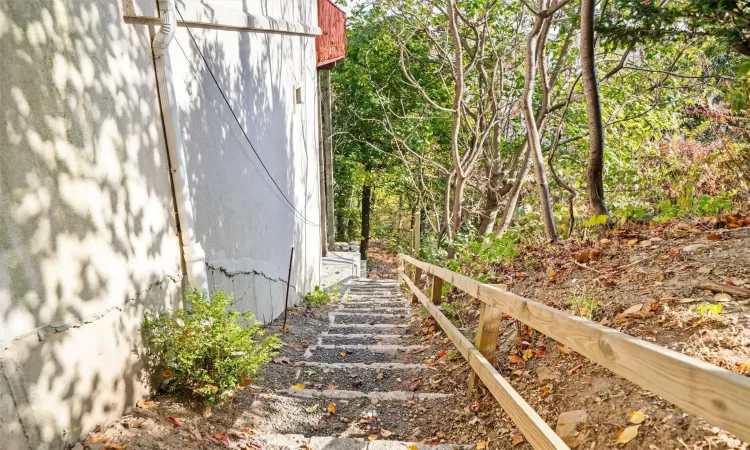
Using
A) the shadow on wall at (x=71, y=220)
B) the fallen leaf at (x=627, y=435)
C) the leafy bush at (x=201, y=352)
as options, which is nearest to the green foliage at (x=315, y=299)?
the leafy bush at (x=201, y=352)

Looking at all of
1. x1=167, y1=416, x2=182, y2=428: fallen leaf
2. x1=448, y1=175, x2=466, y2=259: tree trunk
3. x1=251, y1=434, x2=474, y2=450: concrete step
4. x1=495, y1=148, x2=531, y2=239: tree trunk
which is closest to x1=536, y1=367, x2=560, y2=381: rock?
x1=251, y1=434, x2=474, y2=450: concrete step

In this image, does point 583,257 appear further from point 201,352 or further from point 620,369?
point 201,352

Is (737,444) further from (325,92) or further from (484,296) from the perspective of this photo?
(325,92)

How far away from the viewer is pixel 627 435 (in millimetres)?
1844

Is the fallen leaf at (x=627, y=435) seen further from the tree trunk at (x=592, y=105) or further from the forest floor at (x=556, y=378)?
the tree trunk at (x=592, y=105)

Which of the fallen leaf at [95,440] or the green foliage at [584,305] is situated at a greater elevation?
the green foliage at [584,305]

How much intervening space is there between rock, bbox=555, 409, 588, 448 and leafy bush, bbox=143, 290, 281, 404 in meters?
1.89

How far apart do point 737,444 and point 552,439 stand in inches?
24.0

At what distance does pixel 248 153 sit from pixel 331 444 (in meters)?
4.00

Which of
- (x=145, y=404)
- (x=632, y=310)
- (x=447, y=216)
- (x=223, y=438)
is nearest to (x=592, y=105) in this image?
(x=632, y=310)

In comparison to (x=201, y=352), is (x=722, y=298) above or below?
above

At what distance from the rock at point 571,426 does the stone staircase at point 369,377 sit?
63 cm

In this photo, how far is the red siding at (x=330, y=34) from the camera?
11.1 meters

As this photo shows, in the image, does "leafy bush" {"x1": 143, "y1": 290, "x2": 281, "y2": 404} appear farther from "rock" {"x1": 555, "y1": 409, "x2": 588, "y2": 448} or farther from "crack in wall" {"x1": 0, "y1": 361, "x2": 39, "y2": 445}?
"rock" {"x1": 555, "y1": 409, "x2": 588, "y2": 448}
